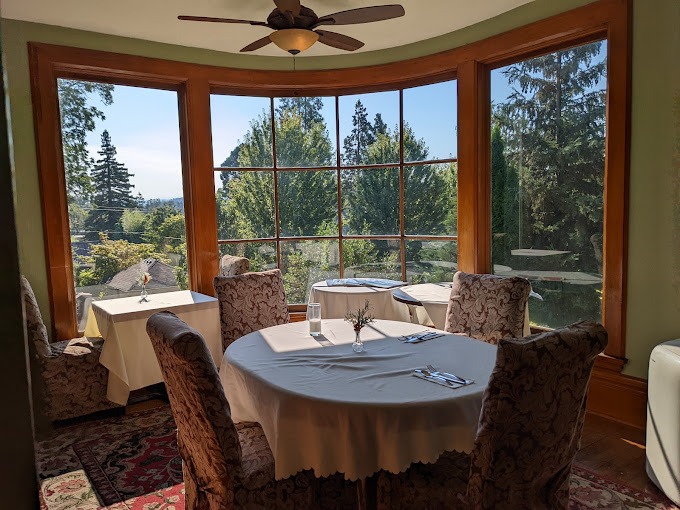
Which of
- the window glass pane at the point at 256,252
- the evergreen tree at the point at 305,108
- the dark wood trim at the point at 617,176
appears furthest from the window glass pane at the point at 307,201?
the dark wood trim at the point at 617,176

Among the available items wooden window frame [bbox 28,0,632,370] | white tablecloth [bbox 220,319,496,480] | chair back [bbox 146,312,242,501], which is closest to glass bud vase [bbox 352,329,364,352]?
white tablecloth [bbox 220,319,496,480]

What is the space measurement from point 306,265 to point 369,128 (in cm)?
147

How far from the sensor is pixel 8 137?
11.8 inches

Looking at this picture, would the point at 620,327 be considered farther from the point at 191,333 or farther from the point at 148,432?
the point at 148,432

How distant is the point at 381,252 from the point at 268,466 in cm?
317

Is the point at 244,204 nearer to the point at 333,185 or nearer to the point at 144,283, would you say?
the point at 333,185

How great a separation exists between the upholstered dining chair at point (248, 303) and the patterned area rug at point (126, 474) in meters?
0.78

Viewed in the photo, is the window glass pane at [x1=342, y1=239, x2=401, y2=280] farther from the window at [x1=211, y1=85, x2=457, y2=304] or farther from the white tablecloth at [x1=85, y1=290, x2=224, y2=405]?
the white tablecloth at [x1=85, y1=290, x2=224, y2=405]

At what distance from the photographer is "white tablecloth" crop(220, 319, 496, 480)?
1783 millimetres

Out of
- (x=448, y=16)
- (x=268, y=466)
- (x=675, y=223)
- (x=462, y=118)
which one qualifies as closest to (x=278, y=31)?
(x=448, y=16)

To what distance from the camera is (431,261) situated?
15.4 ft

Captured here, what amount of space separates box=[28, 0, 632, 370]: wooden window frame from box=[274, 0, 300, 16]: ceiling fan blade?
6.37ft

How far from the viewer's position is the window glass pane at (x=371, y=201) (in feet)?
16.0

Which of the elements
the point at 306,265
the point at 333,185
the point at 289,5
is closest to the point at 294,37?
the point at 289,5
